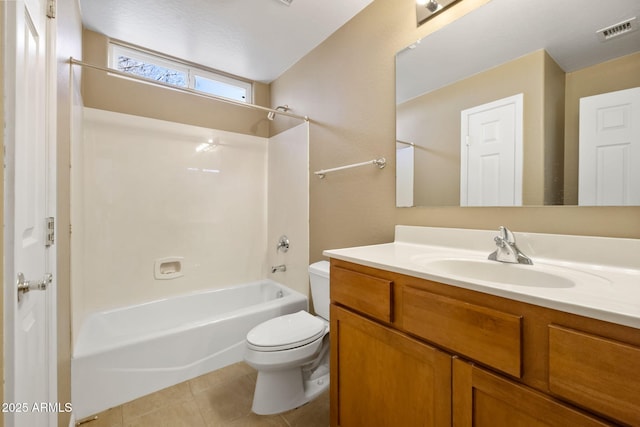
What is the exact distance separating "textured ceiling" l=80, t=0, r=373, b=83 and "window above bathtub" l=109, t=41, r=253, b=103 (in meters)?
0.13

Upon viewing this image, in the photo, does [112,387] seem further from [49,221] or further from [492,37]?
[492,37]

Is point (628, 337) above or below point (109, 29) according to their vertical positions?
below

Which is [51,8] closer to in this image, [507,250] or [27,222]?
[27,222]

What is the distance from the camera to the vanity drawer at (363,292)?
37.3 inches

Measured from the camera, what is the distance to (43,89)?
92 cm

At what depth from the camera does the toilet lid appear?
1.39 metres

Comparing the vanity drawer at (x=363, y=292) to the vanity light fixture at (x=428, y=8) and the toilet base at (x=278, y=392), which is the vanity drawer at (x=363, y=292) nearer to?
the toilet base at (x=278, y=392)

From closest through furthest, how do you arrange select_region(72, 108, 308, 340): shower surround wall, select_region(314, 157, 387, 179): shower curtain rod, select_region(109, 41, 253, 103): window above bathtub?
select_region(314, 157, 387, 179): shower curtain rod → select_region(72, 108, 308, 340): shower surround wall → select_region(109, 41, 253, 103): window above bathtub

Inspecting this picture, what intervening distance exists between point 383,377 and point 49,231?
1.30m

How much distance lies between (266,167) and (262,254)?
0.92 meters

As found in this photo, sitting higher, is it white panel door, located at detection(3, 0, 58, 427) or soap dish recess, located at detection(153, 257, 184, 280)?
white panel door, located at detection(3, 0, 58, 427)

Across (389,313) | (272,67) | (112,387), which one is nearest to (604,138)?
(389,313)

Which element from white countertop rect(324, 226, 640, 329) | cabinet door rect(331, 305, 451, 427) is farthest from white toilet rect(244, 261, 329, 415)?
white countertop rect(324, 226, 640, 329)

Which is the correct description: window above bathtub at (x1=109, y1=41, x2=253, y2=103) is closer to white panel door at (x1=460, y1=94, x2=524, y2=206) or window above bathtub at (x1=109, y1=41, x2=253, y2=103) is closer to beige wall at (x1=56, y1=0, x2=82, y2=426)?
beige wall at (x1=56, y1=0, x2=82, y2=426)
